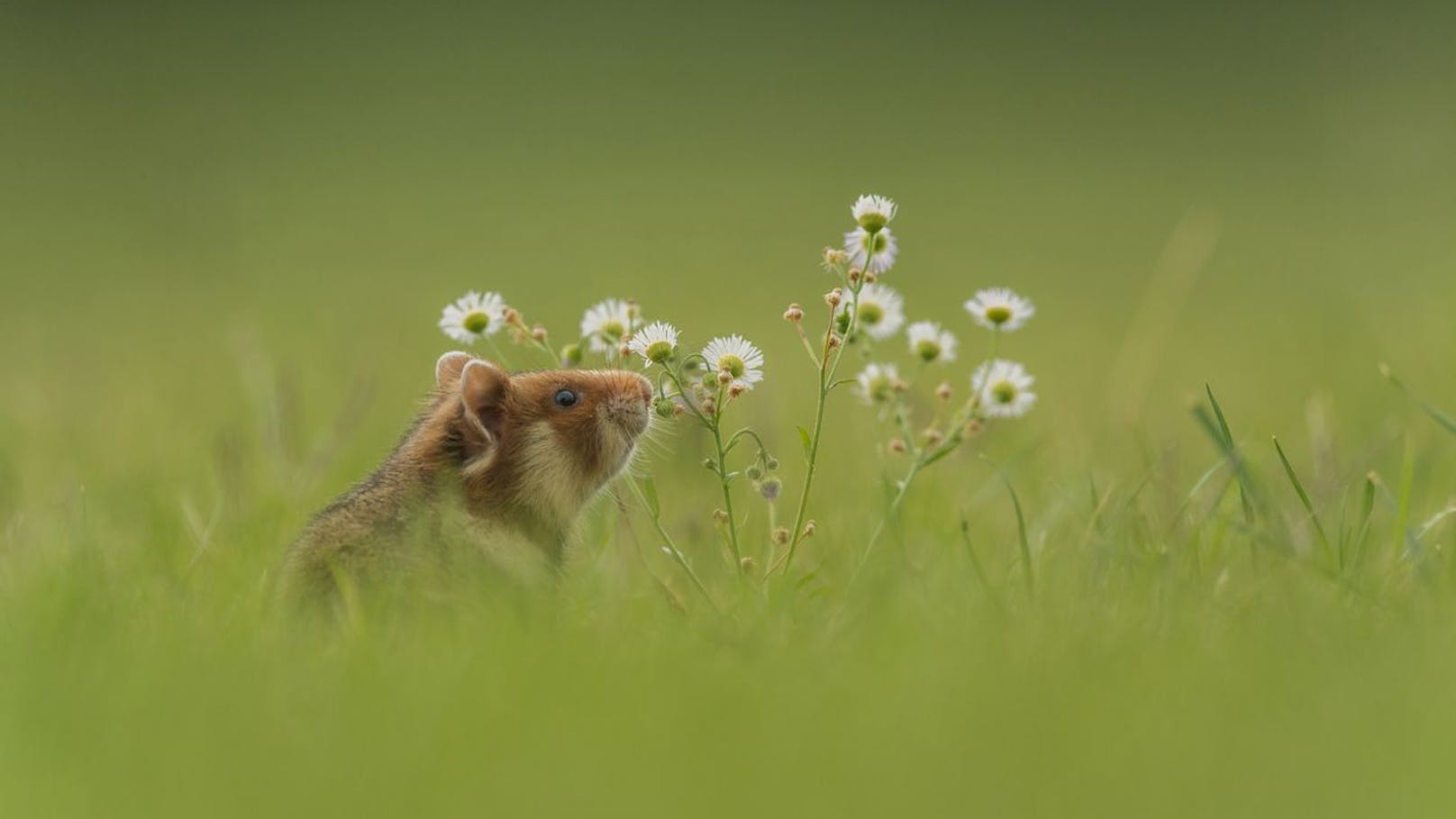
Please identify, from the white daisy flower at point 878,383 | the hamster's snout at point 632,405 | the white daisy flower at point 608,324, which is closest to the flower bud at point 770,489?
the white daisy flower at point 878,383

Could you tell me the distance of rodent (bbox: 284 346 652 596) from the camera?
4.55 m

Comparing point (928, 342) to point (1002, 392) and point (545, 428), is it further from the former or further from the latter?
point (545, 428)

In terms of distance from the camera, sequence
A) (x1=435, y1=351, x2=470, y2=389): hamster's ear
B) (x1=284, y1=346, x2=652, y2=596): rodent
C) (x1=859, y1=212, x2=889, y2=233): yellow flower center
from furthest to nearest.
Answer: (x1=435, y1=351, x2=470, y2=389): hamster's ear → (x1=284, y1=346, x2=652, y2=596): rodent → (x1=859, y1=212, x2=889, y2=233): yellow flower center

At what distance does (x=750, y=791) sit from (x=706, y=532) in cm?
251

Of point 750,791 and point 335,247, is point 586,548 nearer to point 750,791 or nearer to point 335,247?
point 750,791

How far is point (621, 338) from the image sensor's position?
181 inches

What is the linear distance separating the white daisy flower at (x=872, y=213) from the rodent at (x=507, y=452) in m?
1.29

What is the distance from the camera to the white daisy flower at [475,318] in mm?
4445

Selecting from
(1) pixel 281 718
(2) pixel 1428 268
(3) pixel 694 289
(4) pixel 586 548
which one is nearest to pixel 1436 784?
(1) pixel 281 718

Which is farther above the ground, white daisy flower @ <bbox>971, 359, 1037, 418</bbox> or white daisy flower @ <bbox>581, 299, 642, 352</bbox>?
white daisy flower @ <bbox>581, 299, 642, 352</bbox>

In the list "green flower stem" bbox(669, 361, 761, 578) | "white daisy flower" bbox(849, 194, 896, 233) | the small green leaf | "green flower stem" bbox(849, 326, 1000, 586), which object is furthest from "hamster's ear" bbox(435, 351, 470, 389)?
"white daisy flower" bbox(849, 194, 896, 233)

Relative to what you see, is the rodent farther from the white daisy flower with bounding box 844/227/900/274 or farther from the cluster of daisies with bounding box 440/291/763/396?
the white daisy flower with bounding box 844/227/900/274

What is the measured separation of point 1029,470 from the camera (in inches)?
247

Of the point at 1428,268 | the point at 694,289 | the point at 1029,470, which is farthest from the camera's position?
the point at 694,289
